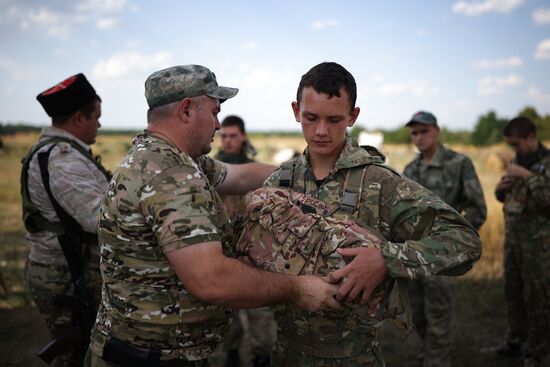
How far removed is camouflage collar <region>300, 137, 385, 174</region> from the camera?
7.84ft

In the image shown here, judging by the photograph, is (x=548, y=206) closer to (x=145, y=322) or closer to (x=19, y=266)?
(x=145, y=322)

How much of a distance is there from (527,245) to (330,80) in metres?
4.30

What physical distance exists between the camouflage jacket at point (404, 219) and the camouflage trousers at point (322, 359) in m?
0.64

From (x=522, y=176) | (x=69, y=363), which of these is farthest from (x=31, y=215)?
(x=522, y=176)

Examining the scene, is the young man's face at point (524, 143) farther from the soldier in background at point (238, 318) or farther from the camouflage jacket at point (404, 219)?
the camouflage jacket at point (404, 219)

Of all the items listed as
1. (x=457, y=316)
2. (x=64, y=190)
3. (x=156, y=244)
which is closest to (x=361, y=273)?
(x=156, y=244)

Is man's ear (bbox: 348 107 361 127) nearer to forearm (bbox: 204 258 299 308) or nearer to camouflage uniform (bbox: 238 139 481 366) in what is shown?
camouflage uniform (bbox: 238 139 481 366)

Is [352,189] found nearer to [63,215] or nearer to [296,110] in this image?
[296,110]

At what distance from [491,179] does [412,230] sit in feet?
64.4

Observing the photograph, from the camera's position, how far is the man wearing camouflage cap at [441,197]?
4906 mm

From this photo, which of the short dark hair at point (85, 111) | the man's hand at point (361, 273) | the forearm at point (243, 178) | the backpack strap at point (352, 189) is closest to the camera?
the man's hand at point (361, 273)

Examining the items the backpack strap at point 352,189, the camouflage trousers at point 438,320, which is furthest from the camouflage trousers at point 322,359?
the camouflage trousers at point 438,320

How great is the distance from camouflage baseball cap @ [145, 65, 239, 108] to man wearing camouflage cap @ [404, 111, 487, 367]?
3.70 m

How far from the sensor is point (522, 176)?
527 cm
